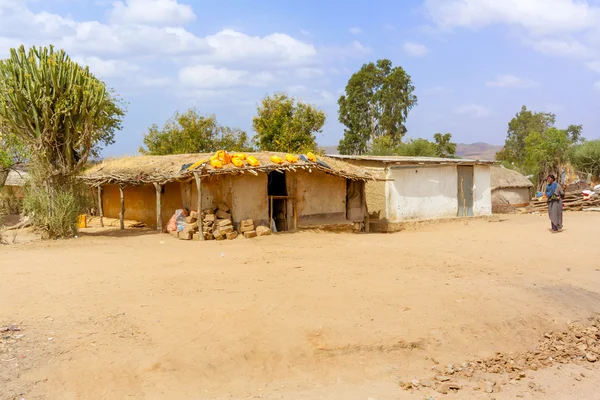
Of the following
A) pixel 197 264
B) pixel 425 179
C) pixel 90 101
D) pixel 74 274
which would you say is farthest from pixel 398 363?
pixel 425 179

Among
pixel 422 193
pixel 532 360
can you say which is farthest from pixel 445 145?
pixel 532 360

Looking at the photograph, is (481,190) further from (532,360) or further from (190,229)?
(532,360)

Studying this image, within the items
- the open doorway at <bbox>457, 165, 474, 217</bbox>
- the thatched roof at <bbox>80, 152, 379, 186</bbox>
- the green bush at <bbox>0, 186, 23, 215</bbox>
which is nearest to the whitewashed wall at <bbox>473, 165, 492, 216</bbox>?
the open doorway at <bbox>457, 165, 474, 217</bbox>

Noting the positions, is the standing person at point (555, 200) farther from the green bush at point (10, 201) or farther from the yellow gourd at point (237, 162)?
the green bush at point (10, 201)

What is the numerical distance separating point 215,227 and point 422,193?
8.06 meters

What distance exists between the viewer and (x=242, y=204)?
1402 cm

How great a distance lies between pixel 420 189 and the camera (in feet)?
59.8

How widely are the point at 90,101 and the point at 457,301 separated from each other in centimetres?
1068

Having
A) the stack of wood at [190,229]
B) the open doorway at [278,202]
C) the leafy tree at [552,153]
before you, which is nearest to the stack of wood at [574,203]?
the leafy tree at [552,153]

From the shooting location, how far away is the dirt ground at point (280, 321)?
533cm

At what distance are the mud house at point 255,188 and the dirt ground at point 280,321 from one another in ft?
10.4

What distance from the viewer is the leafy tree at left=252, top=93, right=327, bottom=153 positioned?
81.6ft

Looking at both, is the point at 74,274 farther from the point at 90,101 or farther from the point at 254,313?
the point at 90,101

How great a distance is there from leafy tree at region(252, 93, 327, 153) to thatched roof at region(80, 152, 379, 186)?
314 inches
